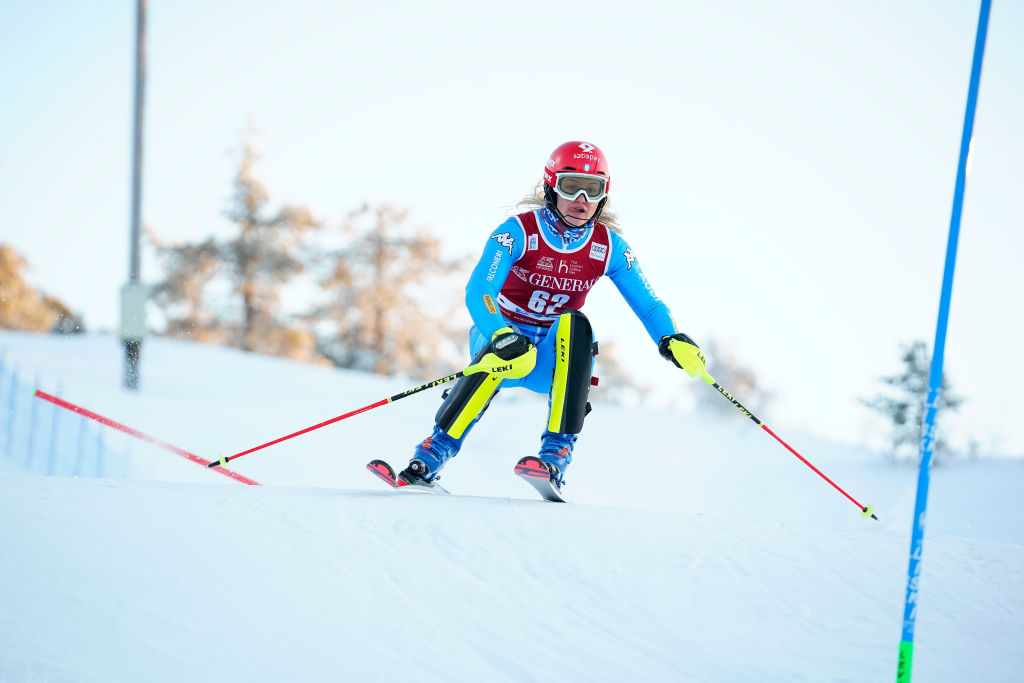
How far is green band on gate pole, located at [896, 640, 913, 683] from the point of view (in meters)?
1.77

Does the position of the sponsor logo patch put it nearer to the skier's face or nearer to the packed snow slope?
the skier's face

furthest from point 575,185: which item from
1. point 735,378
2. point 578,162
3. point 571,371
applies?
point 735,378

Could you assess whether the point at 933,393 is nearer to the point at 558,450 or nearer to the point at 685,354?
the point at 685,354

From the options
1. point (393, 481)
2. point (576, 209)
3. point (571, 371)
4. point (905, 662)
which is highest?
point (576, 209)

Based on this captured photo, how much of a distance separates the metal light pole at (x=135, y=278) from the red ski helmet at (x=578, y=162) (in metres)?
6.43

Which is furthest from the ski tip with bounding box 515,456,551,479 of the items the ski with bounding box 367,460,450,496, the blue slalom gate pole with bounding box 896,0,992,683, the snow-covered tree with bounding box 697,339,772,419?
the snow-covered tree with bounding box 697,339,772,419

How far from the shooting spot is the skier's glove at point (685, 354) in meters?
3.35

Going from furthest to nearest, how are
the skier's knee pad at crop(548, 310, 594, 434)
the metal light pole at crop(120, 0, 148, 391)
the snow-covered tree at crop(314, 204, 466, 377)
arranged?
the snow-covered tree at crop(314, 204, 466, 377) → the metal light pole at crop(120, 0, 148, 391) → the skier's knee pad at crop(548, 310, 594, 434)

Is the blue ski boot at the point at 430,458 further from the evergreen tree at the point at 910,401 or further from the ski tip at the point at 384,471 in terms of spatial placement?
the evergreen tree at the point at 910,401

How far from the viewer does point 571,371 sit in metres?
3.24

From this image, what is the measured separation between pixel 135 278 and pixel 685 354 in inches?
271

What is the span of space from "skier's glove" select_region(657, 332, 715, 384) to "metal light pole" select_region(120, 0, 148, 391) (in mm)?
6761

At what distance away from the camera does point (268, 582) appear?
2.16m

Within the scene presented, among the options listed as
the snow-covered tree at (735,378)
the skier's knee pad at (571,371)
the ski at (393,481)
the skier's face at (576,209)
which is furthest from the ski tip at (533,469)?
the snow-covered tree at (735,378)
